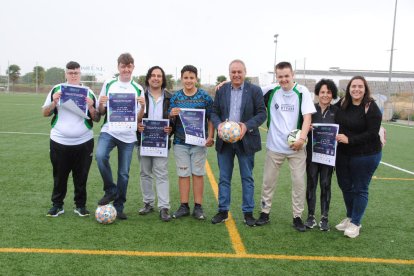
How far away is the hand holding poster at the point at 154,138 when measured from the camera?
204 inches

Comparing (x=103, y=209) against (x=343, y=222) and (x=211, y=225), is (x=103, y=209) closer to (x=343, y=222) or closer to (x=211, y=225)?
(x=211, y=225)

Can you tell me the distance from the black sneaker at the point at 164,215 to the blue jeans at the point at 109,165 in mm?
511

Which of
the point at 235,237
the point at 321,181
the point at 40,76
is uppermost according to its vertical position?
the point at 40,76

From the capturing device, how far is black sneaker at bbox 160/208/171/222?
515cm

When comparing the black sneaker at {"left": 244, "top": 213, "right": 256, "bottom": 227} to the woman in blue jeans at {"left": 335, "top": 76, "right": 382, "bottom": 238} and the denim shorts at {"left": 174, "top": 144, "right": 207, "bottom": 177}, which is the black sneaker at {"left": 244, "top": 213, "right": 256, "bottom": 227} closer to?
the denim shorts at {"left": 174, "top": 144, "right": 207, "bottom": 177}

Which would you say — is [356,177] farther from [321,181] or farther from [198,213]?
[198,213]

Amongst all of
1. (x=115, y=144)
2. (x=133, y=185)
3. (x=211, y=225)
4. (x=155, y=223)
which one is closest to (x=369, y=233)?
(x=211, y=225)

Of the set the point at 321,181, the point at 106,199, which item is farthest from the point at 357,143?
the point at 106,199

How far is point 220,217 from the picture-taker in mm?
5199

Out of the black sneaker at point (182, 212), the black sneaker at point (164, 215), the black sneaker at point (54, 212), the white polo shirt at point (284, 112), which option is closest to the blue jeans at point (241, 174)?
the white polo shirt at point (284, 112)

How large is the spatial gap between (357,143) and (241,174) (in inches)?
55.7

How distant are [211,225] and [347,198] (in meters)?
1.71

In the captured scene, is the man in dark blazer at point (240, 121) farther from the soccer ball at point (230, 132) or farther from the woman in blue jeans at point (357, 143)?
the woman in blue jeans at point (357, 143)

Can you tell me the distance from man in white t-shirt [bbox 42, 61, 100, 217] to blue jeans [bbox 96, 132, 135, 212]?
0.77 ft
